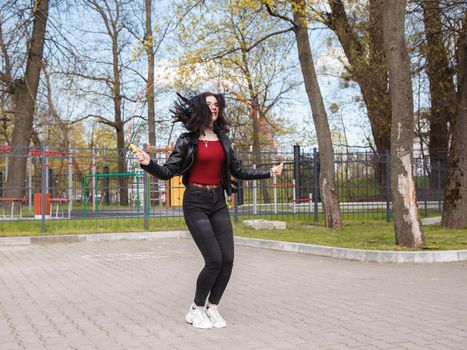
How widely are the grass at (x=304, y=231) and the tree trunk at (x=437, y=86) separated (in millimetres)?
4282

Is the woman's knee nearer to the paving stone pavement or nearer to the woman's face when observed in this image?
the paving stone pavement

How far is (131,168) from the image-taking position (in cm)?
1902

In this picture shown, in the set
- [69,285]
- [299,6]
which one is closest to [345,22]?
[299,6]

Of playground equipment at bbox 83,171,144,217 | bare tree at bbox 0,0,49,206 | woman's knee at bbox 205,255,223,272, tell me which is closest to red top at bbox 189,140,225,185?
woman's knee at bbox 205,255,223,272

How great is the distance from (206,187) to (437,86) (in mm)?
15455

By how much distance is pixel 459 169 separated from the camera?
581 inches

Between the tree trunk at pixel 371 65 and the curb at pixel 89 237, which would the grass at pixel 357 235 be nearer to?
the curb at pixel 89 237

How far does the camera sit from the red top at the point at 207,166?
5.24 metres

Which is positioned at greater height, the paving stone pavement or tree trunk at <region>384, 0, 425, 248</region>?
tree trunk at <region>384, 0, 425, 248</region>

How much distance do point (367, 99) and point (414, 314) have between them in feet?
58.1

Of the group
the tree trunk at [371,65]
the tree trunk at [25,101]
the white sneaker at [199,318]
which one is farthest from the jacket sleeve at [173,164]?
the tree trunk at [25,101]

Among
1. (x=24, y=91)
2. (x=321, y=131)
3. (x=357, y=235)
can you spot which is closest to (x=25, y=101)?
(x=24, y=91)

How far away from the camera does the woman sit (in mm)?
5156

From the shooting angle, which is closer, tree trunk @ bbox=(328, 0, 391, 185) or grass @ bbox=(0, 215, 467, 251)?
grass @ bbox=(0, 215, 467, 251)
